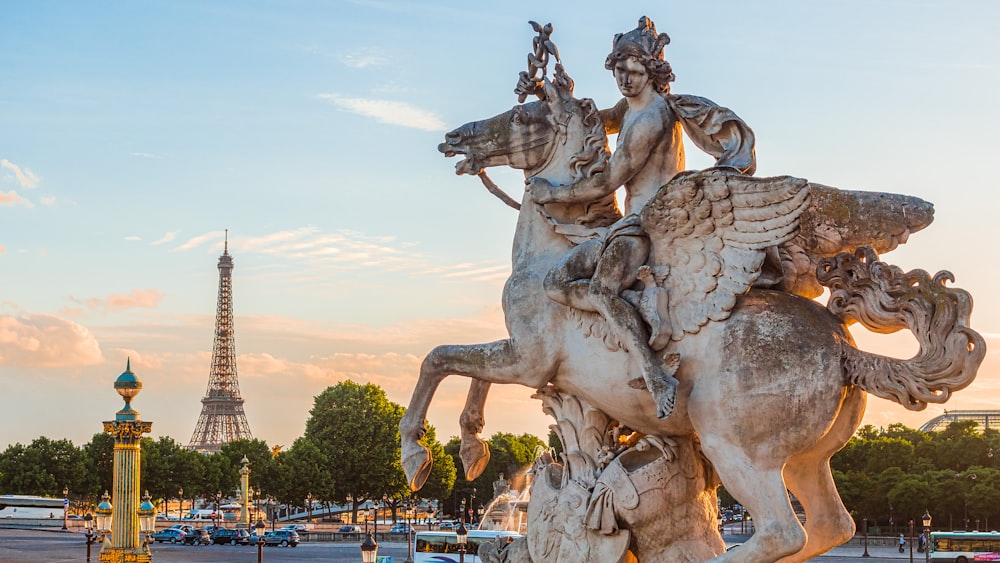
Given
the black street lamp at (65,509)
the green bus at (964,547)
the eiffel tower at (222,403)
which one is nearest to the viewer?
the green bus at (964,547)

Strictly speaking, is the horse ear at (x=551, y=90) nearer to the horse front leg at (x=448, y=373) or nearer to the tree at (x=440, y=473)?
the horse front leg at (x=448, y=373)

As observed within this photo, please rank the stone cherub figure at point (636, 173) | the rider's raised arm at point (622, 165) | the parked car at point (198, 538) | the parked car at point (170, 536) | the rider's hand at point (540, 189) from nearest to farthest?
the stone cherub figure at point (636, 173) < the rider's raised arm at point (622, 165) < the rider's hand at point (540, 189) < the parked car at point (198, 538) < the parked car at point (170, 536)

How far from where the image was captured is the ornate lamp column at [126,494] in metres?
29.9

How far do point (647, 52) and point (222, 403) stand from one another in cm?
12950

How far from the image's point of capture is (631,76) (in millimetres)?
8312

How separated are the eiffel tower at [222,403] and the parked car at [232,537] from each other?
6642 cm

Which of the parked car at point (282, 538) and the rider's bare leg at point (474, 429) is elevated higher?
the rider's bare leg at point (474, 429)

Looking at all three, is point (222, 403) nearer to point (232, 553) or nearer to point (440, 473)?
point (440, 473)

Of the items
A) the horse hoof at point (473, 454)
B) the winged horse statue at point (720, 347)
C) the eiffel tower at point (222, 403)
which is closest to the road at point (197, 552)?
the horse hoof at point (473, 454)

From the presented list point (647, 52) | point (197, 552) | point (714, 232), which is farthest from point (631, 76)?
point (197, 552)

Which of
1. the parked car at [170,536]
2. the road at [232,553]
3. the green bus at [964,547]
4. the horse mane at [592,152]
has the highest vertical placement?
the horse mane at [592,152]

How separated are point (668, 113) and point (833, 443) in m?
2.41

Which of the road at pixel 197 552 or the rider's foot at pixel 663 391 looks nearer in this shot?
the rider's foot at pixel 663 391

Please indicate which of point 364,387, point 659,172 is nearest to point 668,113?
point 659,172
